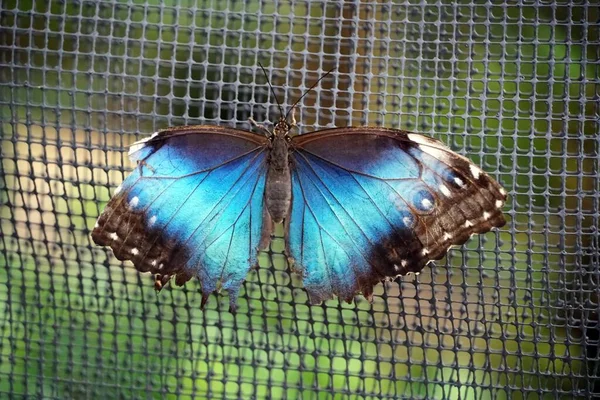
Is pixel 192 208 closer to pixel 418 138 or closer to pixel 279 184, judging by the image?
pixel 279 184

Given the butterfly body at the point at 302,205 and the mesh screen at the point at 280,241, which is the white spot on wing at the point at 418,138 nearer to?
the butterfly body at the point at 302,205

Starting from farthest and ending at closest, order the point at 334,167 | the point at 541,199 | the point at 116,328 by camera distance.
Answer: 1. the point at 541,199
2. the point at 116,328
3. the point at 334,167

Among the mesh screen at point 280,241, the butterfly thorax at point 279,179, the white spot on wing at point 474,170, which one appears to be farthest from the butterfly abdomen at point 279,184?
the white spot on wing at point 474,170

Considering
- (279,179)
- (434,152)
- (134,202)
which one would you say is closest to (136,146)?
(134,202)

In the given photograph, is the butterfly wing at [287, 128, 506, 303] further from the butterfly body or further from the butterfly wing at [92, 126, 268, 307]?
the butterfly wing at [92, 126, 268, 307]

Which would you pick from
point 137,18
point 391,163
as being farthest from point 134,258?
point 137,18

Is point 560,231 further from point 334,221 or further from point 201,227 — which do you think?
point 201,227

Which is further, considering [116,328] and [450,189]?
[116,328]

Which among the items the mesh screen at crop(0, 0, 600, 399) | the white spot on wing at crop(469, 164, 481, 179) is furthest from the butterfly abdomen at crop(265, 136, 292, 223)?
the white spot on wing at crop(469, 164, 481, 179)
